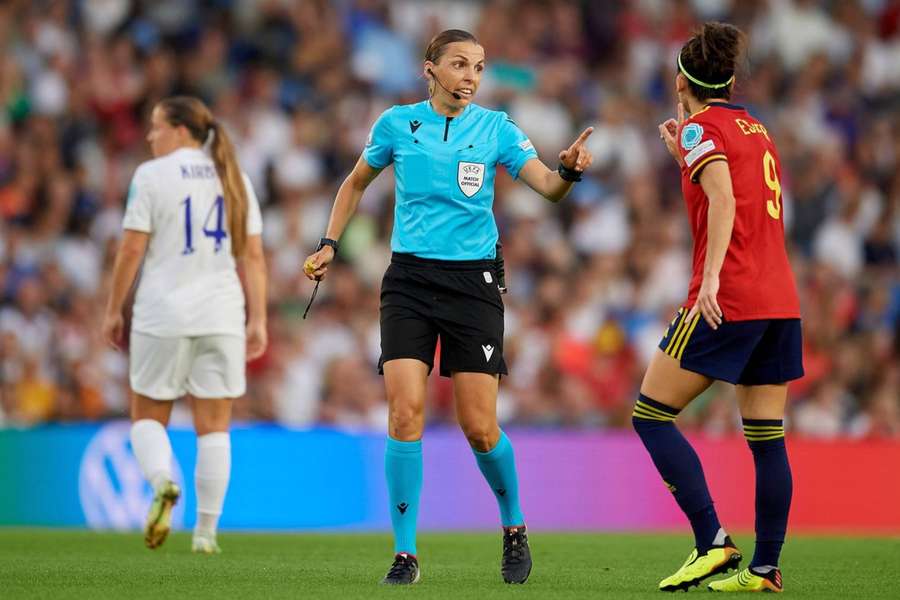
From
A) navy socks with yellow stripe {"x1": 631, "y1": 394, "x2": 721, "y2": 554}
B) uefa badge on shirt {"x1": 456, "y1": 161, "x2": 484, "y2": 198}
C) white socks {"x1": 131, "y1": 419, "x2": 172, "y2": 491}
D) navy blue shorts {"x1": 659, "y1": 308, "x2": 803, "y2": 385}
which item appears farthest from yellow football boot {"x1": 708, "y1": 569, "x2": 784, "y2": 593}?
white socks {"x1": 131, "y1": 419, "x2": 172, "y2": 491}

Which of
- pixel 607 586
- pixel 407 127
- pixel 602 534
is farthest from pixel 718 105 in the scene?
pixel 602 534

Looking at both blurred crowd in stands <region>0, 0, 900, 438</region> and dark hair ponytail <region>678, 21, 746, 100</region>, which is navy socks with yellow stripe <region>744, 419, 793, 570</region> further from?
blurred crowd in stands <region>0, 0, 900, 438</region>

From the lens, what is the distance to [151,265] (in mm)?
8867

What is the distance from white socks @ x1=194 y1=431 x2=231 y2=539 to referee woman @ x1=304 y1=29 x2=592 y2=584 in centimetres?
220

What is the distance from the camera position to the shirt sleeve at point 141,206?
877cm

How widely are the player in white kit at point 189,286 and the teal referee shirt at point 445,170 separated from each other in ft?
6.46

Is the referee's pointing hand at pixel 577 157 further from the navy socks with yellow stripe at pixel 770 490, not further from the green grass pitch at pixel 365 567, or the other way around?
the green grass pitch at pixel 365 567

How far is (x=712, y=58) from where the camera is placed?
6652mm

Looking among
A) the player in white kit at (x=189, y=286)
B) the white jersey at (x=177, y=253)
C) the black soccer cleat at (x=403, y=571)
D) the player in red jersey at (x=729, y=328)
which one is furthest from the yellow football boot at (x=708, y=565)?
the white jersey at (x=177, y=253)

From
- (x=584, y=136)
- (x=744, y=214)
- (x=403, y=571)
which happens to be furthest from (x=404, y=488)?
(x=744, y=214)

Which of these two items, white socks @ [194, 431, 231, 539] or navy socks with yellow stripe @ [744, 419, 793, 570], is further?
white socks @ [194, 431, 231, 539]

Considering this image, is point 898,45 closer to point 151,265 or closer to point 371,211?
point 371,211

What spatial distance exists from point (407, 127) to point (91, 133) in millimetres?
9565

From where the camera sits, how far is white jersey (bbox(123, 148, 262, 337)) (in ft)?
28.9
